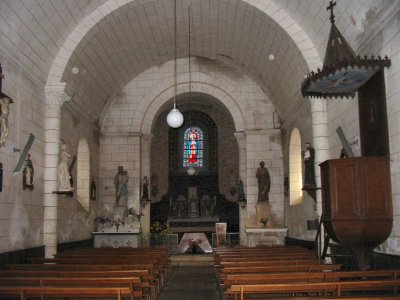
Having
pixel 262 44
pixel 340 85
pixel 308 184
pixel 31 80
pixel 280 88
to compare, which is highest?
pixel 262 44

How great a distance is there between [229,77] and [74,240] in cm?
765

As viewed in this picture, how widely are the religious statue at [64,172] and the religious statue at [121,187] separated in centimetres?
426

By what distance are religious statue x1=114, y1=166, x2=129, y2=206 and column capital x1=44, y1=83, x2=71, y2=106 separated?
4.94 m

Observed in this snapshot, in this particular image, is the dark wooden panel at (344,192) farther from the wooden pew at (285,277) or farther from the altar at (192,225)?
the altar at (192,225)

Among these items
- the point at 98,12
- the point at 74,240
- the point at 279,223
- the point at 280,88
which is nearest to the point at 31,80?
the point at 98,12

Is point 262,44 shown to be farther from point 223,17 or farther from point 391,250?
point 391,250

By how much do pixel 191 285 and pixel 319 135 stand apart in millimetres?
4509

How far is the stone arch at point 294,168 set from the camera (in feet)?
49.6

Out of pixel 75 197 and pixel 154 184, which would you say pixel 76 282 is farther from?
pixel 154 184

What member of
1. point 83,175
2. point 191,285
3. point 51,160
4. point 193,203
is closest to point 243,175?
point 193,203

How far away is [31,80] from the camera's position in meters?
10.7

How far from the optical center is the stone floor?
29.2 ft

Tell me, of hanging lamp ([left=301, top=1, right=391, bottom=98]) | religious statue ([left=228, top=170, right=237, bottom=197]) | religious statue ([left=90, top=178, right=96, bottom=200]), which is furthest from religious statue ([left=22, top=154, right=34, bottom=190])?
religious statue ([left=228, top=170, right=237, bottom=197])

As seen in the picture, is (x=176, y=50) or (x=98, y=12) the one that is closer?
(x=98, y=12)
